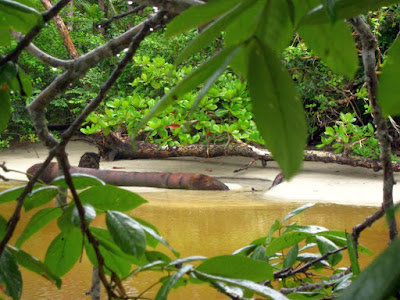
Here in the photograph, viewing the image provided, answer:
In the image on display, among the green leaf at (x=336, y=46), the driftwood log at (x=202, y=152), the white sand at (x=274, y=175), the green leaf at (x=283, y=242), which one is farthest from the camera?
the driftwood log at (x=202, y=152)

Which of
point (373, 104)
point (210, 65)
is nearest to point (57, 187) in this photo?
point (210, 65)

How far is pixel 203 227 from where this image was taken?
95.1 inches

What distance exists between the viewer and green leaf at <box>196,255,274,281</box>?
12.5 inches

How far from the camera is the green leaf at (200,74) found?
17 cm

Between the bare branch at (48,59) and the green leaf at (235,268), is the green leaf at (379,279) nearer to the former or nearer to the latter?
the green leaf at (235,268)

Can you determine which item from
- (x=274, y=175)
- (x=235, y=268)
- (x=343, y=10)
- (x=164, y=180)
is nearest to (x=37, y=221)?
(x=235, y=268)

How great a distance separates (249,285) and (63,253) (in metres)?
0.15

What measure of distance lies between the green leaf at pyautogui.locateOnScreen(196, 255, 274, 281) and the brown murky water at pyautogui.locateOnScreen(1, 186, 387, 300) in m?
1.14

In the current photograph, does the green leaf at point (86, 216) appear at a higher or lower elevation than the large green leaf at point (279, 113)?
lower

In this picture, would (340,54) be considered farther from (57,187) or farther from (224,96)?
(224,96)

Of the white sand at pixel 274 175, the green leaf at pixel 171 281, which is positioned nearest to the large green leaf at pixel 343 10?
the green leaf at pixel 171 281

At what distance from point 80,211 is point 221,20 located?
153mm

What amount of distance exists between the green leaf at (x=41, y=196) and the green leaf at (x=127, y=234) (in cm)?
5

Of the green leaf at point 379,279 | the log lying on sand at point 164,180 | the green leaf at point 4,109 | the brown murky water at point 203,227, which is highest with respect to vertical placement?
the green leaf at point 4,109
